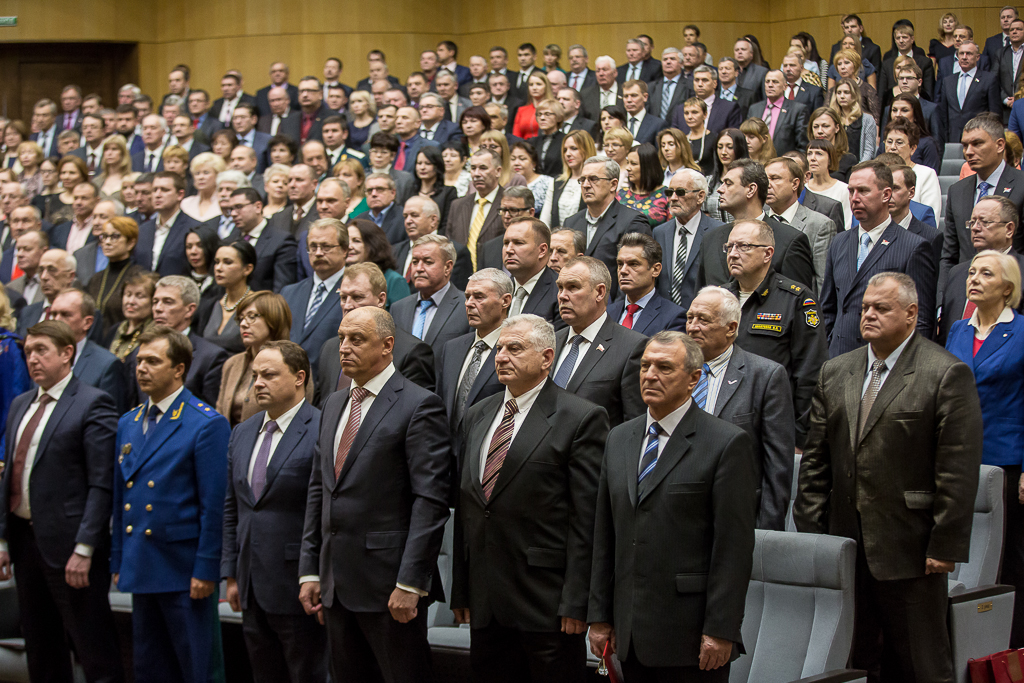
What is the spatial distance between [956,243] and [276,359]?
129 inches

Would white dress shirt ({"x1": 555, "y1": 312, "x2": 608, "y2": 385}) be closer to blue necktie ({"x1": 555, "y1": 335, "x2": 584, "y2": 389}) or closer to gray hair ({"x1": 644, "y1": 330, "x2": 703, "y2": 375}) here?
blue necktie ({"x1": 555, "y1": 335, "x2": 584, "y2": 389})

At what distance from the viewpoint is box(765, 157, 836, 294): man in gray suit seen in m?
5.16

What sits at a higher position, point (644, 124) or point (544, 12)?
point (544, 12)

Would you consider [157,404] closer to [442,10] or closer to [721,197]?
[721,197]

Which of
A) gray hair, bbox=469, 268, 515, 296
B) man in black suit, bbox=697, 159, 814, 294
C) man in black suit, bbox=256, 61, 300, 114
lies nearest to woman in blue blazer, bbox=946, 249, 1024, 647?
man in black suit, bbox=697, 159, 814, 294

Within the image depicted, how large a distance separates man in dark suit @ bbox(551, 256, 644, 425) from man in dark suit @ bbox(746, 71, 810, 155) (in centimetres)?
435

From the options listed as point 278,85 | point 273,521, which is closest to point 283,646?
point 273,521

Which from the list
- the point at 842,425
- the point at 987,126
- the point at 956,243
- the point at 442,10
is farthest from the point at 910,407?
the point at 442,10

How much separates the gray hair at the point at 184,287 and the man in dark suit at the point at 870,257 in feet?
8.93

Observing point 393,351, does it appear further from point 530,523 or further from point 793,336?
point 793,336

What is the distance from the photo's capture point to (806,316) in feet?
13.0

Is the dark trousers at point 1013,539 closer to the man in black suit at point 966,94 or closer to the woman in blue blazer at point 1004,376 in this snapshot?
the woman in blue blazer at point 1004,376

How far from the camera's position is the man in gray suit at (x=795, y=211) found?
16.9ft

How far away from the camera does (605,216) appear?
516cm
